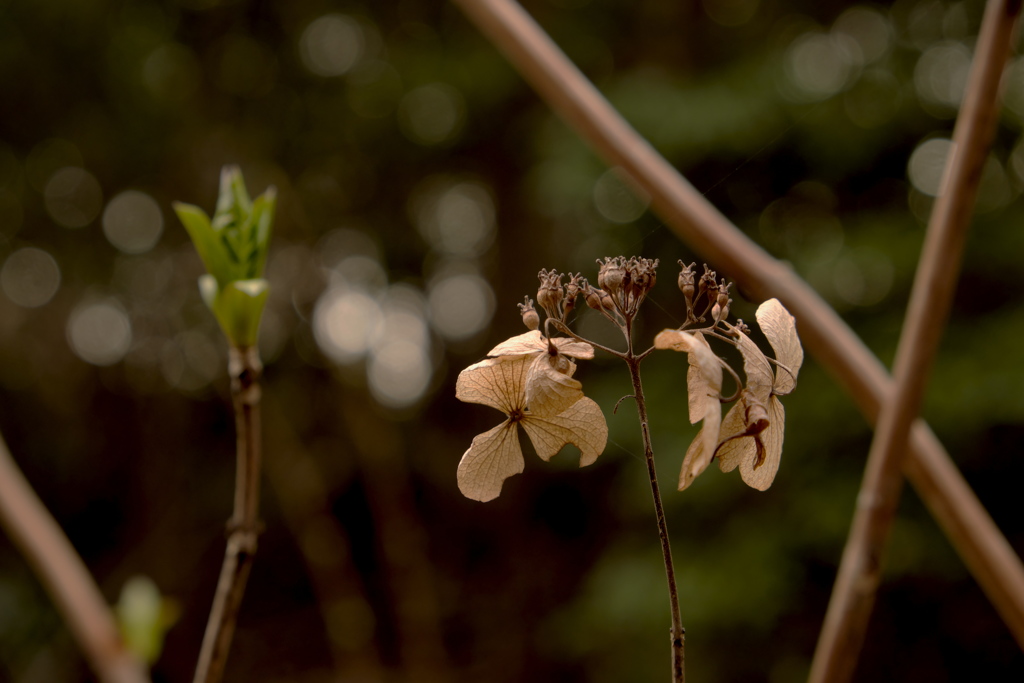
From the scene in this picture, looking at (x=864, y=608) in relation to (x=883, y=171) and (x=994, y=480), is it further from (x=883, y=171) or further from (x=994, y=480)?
(x=994, y=480)

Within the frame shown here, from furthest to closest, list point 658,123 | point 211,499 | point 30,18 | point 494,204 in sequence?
point 211,499 < point 494,204 < point 30,18 < point 658,123

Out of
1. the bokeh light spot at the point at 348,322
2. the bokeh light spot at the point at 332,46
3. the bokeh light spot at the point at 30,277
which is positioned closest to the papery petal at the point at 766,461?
the bokeh light spot at the point at 348,322

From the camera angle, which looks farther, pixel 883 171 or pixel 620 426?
pixel 883 171

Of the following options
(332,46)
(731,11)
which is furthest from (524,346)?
(332,46)

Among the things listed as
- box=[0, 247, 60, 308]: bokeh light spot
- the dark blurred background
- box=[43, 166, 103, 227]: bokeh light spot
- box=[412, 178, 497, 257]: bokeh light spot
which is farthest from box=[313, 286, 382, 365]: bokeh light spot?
box=[0, 247, 60, 308]: bokeh light spot

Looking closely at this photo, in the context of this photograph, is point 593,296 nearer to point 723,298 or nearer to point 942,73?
point 723,298

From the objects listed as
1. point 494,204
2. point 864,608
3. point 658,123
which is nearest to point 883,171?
point 658,123

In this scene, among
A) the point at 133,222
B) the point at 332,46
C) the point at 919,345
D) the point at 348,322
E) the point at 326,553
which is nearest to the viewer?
the point at 919,345
